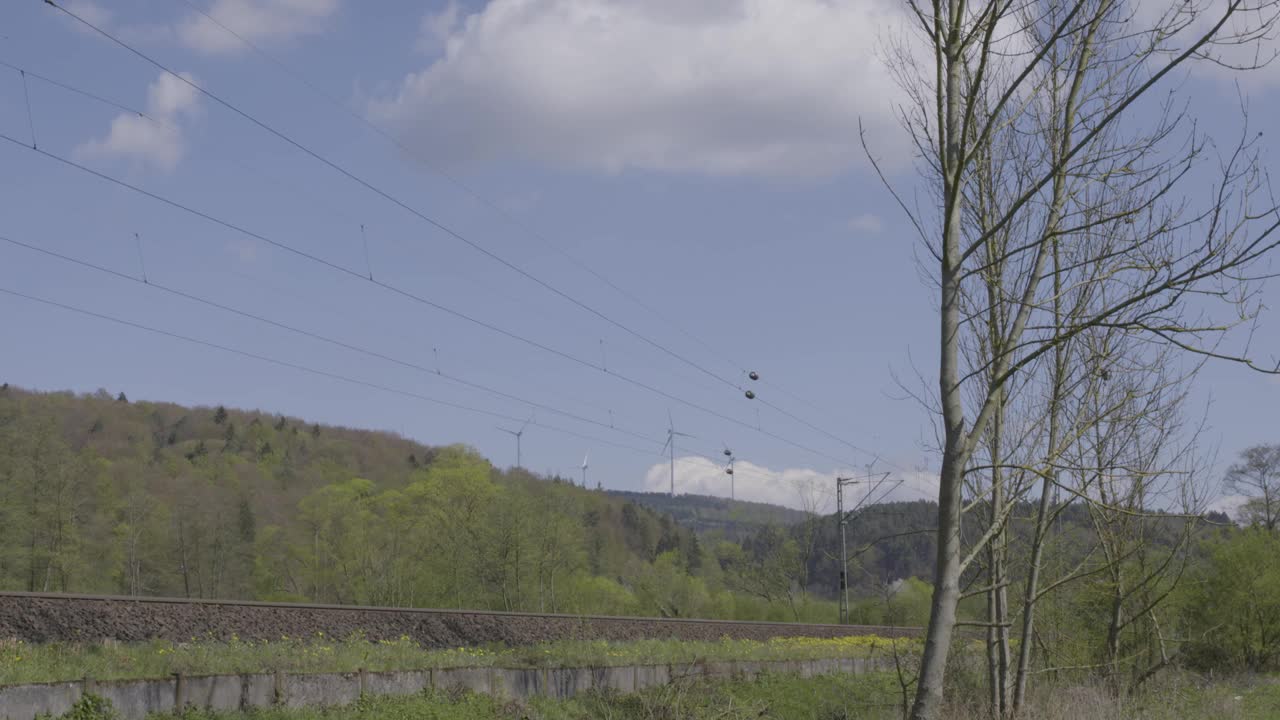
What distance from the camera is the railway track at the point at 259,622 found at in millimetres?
14109

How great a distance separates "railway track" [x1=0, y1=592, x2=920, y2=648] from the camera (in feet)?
46.3

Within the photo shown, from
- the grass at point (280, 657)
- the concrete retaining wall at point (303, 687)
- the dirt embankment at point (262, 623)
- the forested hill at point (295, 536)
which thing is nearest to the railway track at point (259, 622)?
the dirt embankment at point (262, 623)

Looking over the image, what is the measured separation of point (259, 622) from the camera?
53.3ft

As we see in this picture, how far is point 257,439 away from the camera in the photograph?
4690 inches

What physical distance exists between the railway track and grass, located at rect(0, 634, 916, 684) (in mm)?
364

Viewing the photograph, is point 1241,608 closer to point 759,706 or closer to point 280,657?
point 759,706

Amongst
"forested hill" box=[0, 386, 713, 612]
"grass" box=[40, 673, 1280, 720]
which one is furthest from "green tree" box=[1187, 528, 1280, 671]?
"forested hill" box=[0, 386, 713, 612]

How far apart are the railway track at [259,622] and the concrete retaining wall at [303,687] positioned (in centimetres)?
247

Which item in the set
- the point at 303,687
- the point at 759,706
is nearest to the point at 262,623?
the point at 303,687

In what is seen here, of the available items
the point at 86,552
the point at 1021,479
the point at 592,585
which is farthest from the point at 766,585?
the point at 1021,479

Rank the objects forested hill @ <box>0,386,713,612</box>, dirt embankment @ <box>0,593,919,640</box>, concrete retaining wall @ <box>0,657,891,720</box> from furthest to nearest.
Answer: forested hill @ <box>0,386,713,612</box>
dirt embankment @ <box>0,593,919,640</box>
concrete retaining wall @ <box>0,657,891,720</box>

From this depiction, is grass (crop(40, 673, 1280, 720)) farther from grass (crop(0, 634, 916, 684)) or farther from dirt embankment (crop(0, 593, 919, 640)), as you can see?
dirt embankment (crop(0, 593, 919, 640))

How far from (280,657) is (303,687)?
0.79m

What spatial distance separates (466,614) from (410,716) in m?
6.63
